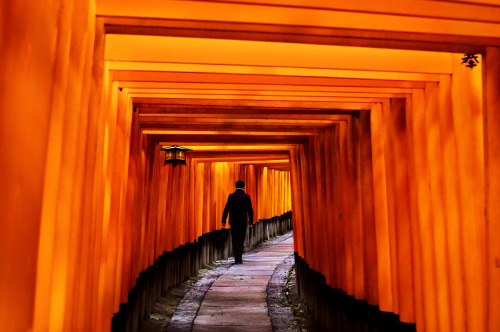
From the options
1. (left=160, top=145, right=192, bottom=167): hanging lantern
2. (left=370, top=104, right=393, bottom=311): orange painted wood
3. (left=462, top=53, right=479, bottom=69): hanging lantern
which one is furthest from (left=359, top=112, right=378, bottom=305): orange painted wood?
(left=160, top=145, right=192, bottom=167): hanging lantern

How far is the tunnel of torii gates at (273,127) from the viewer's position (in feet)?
4.72

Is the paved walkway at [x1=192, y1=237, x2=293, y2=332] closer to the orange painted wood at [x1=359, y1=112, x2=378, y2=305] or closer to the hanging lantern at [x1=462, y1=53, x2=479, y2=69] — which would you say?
the orange painted wood at [x1=359, y1=112, x2=378, y2=305]

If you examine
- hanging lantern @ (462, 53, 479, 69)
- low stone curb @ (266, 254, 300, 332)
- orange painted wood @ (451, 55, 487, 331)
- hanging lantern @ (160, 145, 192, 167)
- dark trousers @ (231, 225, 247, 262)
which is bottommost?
low stone curb @ (266, 254, 300, 332)

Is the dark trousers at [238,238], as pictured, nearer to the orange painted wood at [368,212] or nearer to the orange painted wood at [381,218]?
the orange painted wood at [368,212]

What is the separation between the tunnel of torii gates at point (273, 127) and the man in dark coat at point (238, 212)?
570cm

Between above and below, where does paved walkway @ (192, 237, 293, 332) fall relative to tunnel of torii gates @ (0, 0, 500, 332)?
below

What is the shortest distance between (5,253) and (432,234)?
314cm

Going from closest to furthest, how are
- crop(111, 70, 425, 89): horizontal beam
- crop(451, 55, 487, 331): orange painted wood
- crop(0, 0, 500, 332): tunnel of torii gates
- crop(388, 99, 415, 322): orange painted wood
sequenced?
1. crop(0, 0, 500, 332): tunnel of torii gates
2. crop(451, 55, 487, 331): orange painted wood
3. crop(111, 70, 425, 89): horizontal beam
4. crop(388, 99, 415, 322): orange painted wood

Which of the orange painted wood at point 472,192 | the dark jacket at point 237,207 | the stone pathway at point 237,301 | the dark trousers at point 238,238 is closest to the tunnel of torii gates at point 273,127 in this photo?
the orange painted wood at point 472,192

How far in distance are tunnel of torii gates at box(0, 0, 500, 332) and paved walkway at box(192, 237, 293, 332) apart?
1.48m

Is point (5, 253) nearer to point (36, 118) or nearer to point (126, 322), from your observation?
point (36, 118)

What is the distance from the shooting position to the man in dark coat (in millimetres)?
11922

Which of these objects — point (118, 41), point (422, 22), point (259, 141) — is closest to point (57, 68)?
point (118, 41)

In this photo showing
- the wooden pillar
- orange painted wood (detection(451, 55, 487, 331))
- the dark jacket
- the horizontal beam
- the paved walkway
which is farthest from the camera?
the dark jacket
